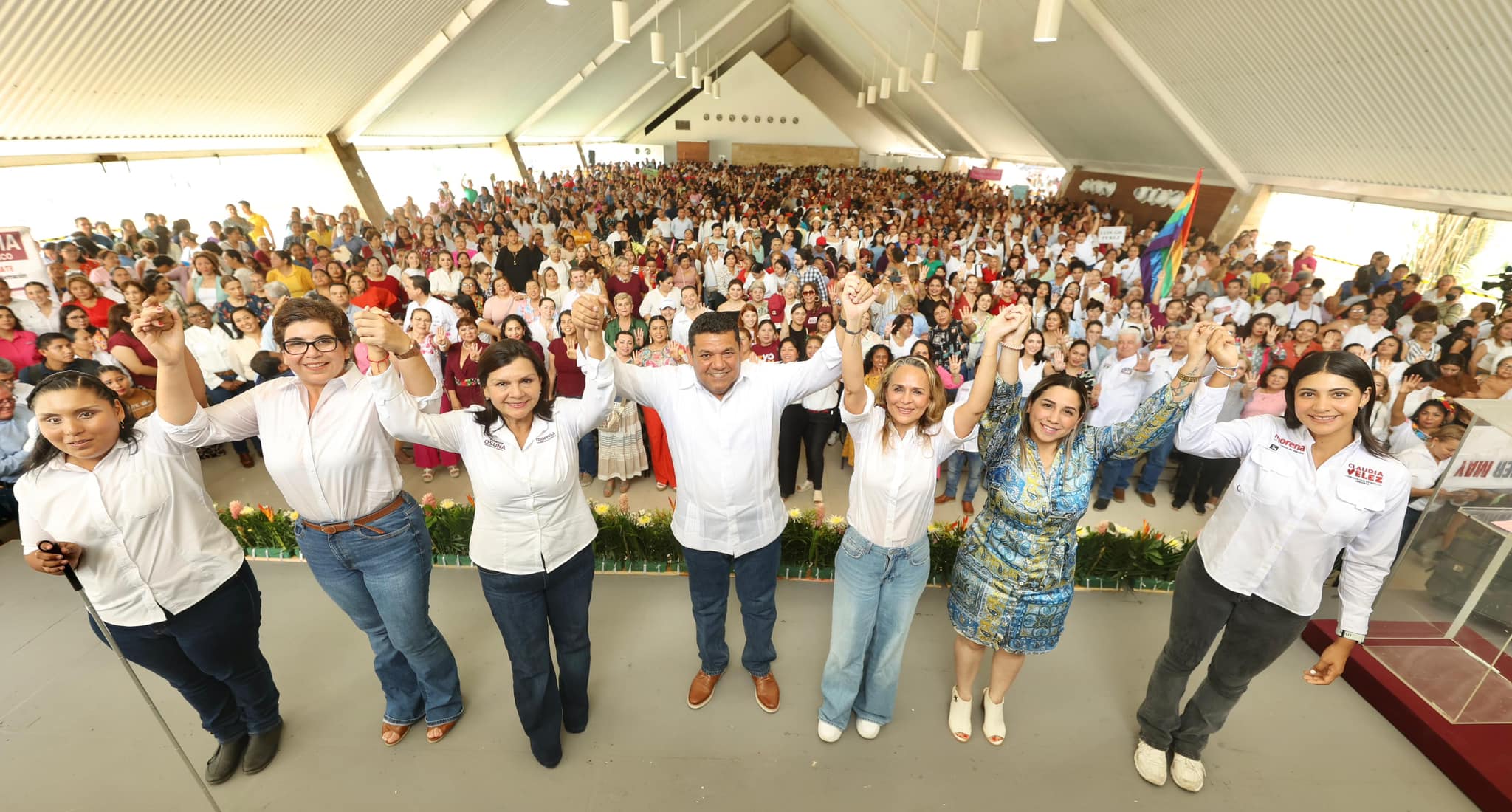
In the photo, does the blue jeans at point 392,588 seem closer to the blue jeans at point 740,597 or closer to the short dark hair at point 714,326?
the blue jeans at point 740,597

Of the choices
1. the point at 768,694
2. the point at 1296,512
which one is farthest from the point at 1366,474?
the point at 768,694

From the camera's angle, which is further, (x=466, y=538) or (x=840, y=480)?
(x=840, y=480)

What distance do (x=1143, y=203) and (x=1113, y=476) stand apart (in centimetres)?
1435

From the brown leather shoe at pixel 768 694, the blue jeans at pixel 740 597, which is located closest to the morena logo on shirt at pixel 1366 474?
the blue jeans at pixel 740 597

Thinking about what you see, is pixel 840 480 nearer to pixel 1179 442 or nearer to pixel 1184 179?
pixel 1179 442

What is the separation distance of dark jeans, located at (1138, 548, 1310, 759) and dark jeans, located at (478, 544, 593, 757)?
2.33 metres

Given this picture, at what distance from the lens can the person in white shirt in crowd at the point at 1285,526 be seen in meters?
1.98

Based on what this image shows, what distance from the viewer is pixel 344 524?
2.20 meters

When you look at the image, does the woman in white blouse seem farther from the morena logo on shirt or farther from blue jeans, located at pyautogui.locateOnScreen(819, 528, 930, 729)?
the morena logo on shirt

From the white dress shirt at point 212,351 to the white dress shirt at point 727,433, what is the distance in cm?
479

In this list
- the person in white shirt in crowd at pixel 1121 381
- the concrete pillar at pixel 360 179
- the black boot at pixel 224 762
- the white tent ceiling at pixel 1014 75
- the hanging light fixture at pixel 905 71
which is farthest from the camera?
the hanging light fixture at pixel 905 71

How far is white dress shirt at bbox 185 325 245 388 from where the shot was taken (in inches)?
199

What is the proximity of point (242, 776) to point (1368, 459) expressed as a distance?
4.35m

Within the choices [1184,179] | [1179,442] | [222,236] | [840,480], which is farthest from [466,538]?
[1184,179]
